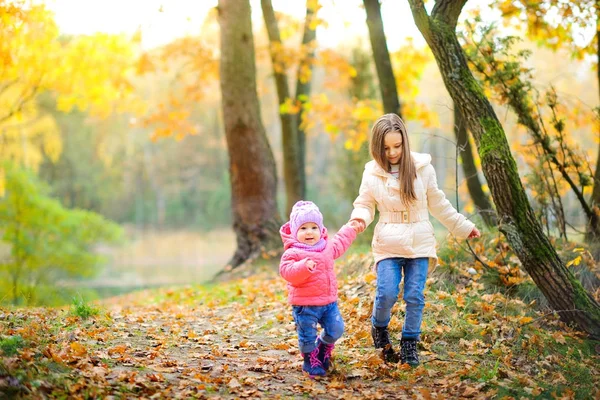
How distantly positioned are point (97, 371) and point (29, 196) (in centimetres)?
1398

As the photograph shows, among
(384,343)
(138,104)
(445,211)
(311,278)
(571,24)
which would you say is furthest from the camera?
(138,104)

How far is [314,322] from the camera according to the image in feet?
14.1

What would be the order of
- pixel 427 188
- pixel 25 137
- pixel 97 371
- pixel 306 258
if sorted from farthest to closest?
pixel 25 137 < pixel 427 188 < pixel 306 258 < pixel 97 371

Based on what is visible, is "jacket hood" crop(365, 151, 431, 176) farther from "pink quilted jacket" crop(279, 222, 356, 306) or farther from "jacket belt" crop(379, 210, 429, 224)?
"pink quilted jacket" crop(279, 222, 356, 306)

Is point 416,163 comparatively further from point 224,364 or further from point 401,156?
point 224,364

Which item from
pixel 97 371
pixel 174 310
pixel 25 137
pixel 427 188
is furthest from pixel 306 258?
pixel 25 137

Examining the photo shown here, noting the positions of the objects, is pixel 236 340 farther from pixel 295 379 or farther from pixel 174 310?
pixel 174 310

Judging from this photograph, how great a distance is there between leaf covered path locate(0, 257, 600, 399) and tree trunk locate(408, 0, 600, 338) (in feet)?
0.85

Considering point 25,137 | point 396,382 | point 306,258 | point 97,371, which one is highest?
point 25,137

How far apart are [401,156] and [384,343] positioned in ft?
4.86

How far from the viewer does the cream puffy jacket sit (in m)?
4.58

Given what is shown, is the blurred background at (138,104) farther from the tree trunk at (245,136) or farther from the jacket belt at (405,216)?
the jacket belt at (405,216)

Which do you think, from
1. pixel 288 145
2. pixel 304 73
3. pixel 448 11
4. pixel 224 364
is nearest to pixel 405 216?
pixel 224 364

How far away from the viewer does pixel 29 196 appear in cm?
1653
